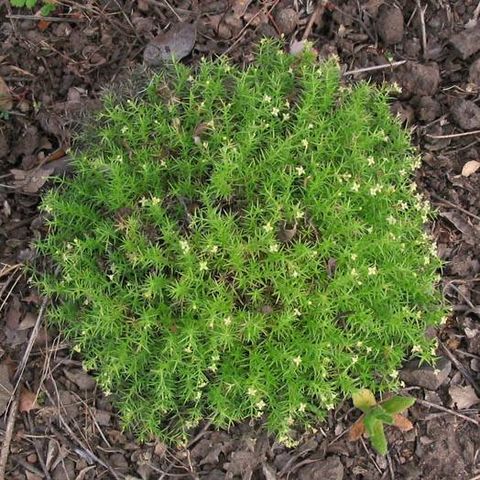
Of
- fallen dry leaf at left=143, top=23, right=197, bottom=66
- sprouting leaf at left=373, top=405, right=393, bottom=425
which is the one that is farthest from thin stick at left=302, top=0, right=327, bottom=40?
sprouting leaf at left=373, top=405, right=393, bottom=425

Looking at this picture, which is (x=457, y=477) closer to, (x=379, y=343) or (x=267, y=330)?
(x=379, y=343)

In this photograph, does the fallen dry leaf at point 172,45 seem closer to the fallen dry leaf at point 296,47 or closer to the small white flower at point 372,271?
the fallen dry leaf at point 296,47

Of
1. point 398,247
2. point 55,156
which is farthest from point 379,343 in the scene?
point 55,156

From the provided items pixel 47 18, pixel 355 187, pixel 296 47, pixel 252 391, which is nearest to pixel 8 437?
pixel 252 391

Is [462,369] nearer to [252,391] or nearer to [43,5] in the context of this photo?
[252,391]

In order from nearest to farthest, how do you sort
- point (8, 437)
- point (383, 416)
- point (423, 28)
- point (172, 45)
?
point (383, 416)
point (8, 437)
point (172, 45)
point (423, 28)

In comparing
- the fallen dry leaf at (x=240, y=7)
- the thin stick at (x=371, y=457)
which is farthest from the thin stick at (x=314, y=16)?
the thin stick at (x=371, y=457)

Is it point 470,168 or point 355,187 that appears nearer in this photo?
point 355,187
